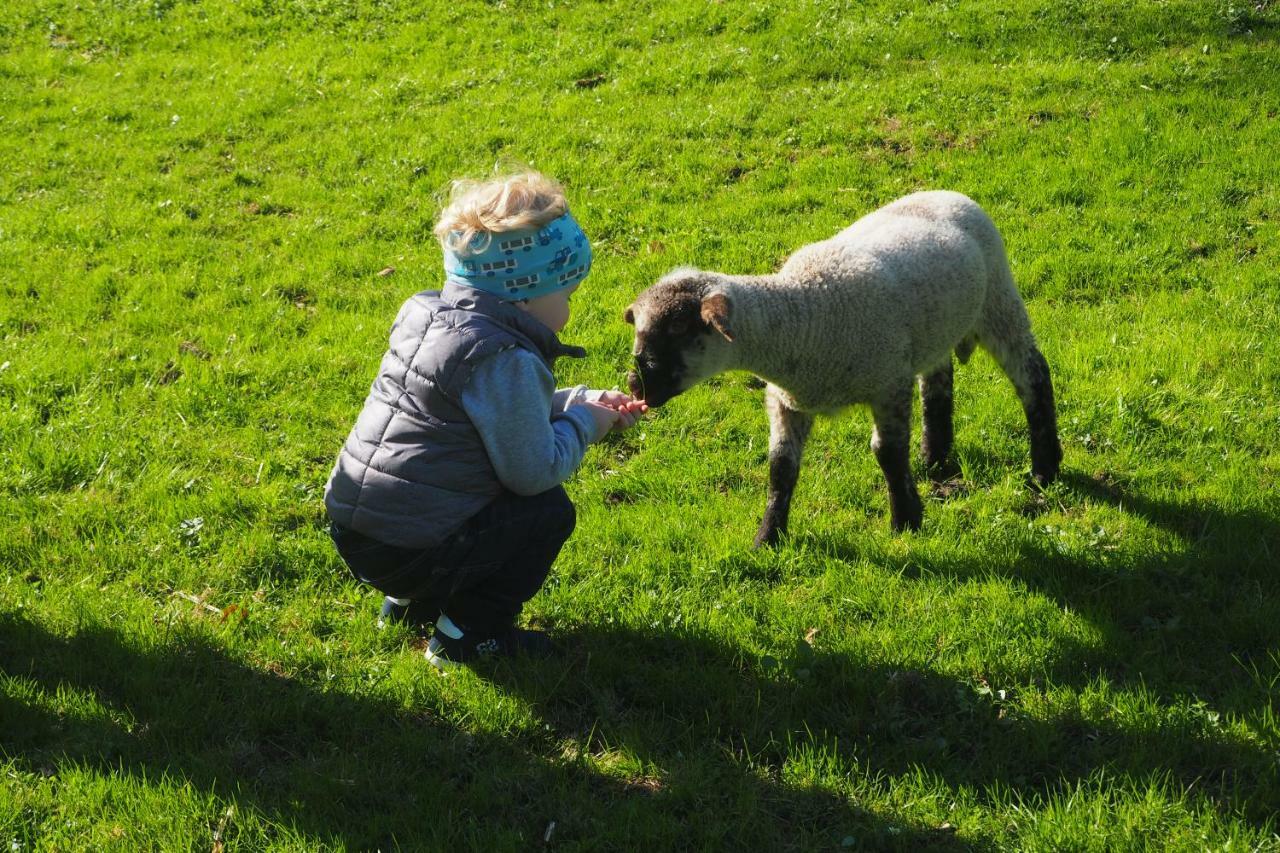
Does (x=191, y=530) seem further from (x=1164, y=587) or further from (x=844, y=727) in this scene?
(x=1164, y=587)

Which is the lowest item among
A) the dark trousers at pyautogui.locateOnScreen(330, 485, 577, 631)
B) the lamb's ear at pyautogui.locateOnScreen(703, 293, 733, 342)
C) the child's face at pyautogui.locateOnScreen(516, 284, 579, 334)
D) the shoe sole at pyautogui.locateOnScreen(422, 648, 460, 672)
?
the shoe sole at pyautogui.locateOnScreen(422, 648, 460, 672)

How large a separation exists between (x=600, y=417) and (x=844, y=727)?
1574 millimetres

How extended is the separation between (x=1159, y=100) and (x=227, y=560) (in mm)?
9435

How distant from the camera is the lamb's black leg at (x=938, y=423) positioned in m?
6.19

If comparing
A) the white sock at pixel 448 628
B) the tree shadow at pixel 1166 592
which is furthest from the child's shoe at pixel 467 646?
the tree shadow at pixel 1166 592

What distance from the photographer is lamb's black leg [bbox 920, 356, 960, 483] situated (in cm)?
619

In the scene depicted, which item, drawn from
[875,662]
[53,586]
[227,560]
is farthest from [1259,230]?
[53,586]

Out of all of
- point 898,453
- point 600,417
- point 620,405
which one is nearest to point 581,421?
point 600,417

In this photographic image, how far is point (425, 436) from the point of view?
4012 mm

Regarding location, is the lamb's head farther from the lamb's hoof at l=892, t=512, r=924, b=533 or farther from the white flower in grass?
the white flower in grass

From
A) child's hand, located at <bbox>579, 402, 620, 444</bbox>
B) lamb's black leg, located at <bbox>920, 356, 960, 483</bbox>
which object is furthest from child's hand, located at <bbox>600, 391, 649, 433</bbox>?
lamb's black leg, located at <bbox>920, 356, 960, 483</bbox>

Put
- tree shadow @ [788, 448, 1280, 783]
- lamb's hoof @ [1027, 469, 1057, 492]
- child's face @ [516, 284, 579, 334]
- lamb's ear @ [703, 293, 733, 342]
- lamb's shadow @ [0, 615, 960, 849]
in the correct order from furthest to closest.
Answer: lamb's hoof @ [1027, 469, 1057, 492], lamb's ear @ [703, 293, 733, 342], tree shadow @ [788, 448, 1280, 783], child's face @ [516, 284, 579, 334], lamb's shadow @ [0, 615, 960, 849]

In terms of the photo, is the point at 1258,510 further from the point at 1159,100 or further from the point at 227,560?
the point at 1159,100

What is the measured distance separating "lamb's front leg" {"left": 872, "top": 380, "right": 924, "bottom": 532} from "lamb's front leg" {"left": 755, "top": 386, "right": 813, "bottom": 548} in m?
0.41
